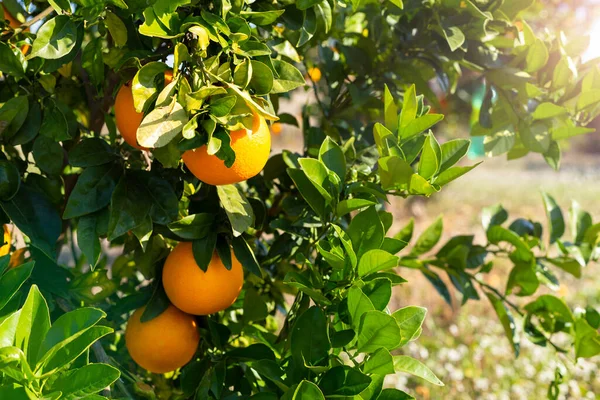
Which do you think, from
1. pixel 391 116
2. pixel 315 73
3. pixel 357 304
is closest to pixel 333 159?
pixel 391 116

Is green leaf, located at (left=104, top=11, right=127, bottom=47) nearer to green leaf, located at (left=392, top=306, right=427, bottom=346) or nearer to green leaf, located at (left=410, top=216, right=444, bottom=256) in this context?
green leaf, located at (left=392, top=306, right=427, bottom=346)

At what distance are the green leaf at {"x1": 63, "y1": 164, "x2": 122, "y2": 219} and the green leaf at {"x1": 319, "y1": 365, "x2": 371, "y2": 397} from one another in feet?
0.96

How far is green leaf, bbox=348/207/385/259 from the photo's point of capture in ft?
1.89

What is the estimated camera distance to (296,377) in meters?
0.54

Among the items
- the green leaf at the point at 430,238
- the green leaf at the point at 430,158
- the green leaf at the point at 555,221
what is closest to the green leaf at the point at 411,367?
the green leaf at the point at 430,158

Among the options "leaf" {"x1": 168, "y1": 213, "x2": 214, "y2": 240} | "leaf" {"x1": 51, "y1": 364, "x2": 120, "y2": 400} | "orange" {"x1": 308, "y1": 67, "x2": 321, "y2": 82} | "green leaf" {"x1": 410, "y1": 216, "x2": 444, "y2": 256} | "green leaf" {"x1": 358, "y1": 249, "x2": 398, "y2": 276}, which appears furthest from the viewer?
"orange" {"x1": 308, "y1": 67, "x2": 321, "y2": 82}

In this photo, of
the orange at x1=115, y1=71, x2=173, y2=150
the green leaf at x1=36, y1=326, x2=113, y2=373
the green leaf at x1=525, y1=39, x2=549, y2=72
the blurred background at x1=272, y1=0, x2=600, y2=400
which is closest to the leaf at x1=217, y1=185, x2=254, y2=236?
the orange at x1=115, y1=71, x2=173, y2=150

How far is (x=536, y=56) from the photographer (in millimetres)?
833

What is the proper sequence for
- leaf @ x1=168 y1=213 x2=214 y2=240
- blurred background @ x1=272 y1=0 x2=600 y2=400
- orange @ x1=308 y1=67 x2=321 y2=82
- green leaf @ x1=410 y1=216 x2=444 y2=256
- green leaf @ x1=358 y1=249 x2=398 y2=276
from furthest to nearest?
blurred background @ x1=272 y1=0 x2=600 y2=400
orange @ x1=308 y1=67 x2=321 y2=82
green leaf @ x1=410 y1=216 x2=444 y2=256
leaf @ x1=168 y1=213 x2=214 y2=240
green leaf @ x1=358 y1=249 x2=398 y2=276

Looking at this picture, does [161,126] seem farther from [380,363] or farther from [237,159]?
[380,363]

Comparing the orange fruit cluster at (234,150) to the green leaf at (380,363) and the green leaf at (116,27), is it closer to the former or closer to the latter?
the green leaf at (116,27)

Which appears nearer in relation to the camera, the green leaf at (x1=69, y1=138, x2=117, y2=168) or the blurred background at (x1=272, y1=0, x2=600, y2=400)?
the green leaf at (x1=69, y1=138, x2=117, y2=168)

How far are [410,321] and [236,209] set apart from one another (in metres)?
0.22

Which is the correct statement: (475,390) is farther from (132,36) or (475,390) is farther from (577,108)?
(132,36)
